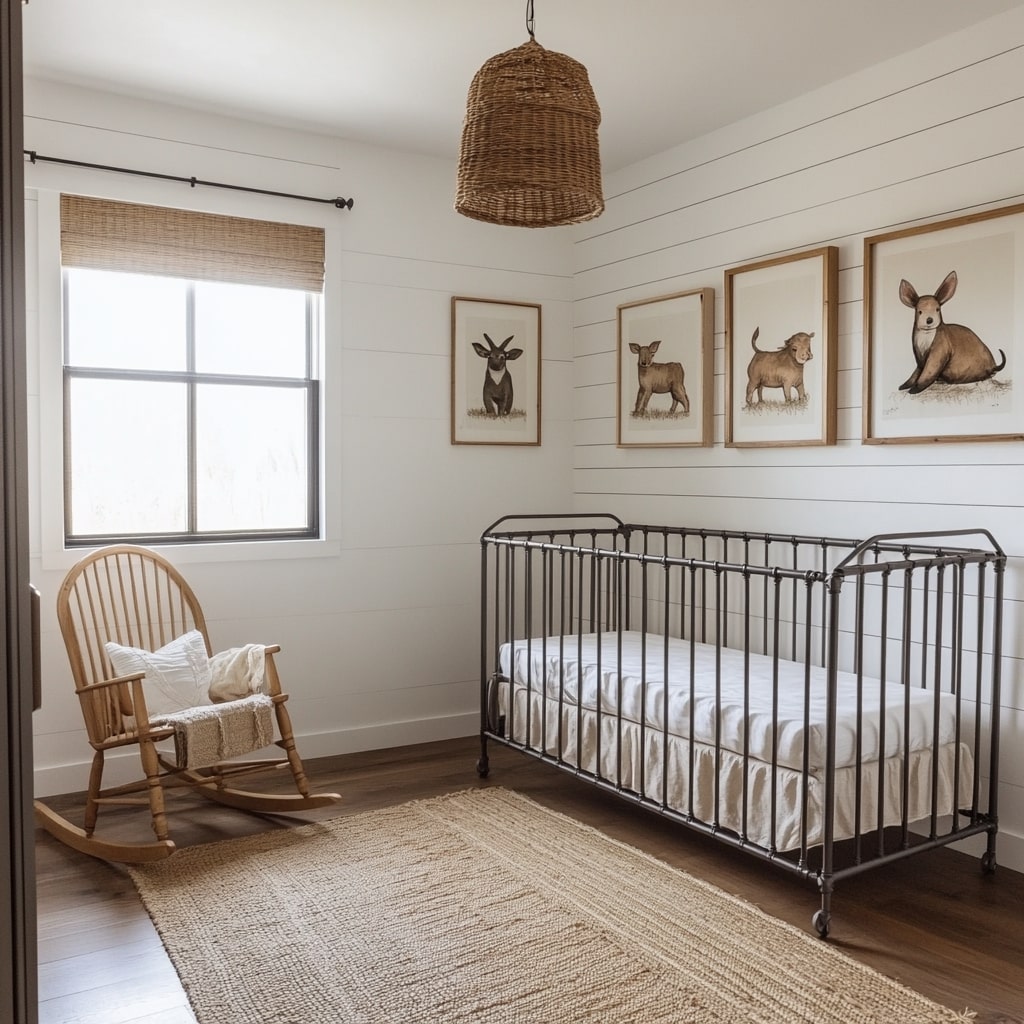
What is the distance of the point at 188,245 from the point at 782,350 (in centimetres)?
223

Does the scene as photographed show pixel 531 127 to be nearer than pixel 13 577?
No

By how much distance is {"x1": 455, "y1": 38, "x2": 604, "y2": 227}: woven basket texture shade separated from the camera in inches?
89.2

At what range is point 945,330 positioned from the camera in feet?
9.64

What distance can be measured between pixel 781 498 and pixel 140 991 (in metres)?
2.52

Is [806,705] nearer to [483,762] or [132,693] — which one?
[483,762]

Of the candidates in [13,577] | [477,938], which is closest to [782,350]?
[477,938]

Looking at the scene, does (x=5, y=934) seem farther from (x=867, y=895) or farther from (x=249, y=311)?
(x=249, y=311)

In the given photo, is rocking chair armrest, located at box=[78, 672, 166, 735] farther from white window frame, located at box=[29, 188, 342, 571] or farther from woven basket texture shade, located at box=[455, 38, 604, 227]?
woven basket texture shade, located at box=[455, 38, 604, 227]

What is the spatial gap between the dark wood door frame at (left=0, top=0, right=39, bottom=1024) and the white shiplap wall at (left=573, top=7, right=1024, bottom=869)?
2.58 m

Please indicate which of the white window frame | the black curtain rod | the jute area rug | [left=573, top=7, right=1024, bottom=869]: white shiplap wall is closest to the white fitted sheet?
the jute area rug

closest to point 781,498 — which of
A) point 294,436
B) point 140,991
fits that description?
point 294,436

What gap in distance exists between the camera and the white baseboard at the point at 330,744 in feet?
11.3

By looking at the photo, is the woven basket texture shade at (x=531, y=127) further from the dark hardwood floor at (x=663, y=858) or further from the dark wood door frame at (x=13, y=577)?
the dark hardwood floor at (x=663, y=858)

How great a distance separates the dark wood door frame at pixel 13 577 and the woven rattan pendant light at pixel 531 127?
1199 millimetres
